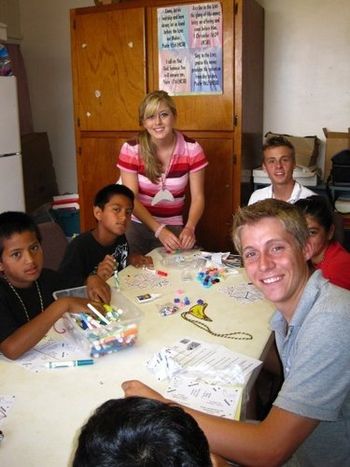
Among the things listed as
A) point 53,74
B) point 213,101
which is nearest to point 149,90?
point 213,101

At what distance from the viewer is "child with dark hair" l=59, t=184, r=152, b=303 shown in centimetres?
226

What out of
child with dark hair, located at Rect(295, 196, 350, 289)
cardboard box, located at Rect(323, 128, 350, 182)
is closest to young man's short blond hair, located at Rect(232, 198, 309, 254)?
child with dark hair, located at Rect(295, 196, 350, 289)

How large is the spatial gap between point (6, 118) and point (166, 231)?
1900mm

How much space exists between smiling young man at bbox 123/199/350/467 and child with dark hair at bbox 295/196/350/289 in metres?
0.59

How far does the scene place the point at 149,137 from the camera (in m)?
2.69

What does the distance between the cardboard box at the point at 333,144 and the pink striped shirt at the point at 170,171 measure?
1.29 metres

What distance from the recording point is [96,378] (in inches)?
52.9

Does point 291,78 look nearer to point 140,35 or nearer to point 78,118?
point 140,35

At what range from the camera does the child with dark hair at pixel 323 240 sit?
73.2 inches

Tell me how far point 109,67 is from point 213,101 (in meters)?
0.85

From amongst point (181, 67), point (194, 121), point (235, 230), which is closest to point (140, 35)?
point (181, 67)

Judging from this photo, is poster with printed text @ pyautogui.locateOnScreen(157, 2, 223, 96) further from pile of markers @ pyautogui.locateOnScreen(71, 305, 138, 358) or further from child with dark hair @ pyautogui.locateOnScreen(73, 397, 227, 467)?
child with dark hair @ pyautogui.locateOnScreen(73, 397, 227, 467)

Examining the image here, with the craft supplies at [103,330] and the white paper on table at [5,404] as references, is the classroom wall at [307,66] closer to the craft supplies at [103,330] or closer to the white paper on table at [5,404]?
the craft supplies at [103,330]

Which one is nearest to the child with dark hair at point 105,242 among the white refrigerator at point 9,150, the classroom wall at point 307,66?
the white refrigerator at point 9,150
